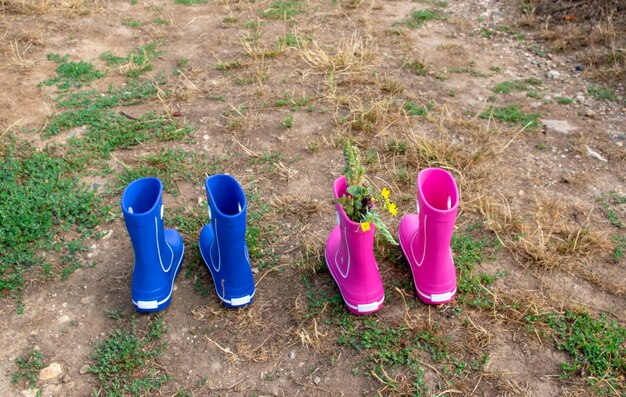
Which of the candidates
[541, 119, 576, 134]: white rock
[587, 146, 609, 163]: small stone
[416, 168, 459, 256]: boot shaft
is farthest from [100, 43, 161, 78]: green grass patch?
[587, 146, 609, 163]: small stone

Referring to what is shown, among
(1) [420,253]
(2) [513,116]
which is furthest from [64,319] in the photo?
(2) [513,116]

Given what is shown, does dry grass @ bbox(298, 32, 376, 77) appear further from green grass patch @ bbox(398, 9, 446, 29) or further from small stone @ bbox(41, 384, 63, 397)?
small stone @ bbox(41, 384, 63, 397)

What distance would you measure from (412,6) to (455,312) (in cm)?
363

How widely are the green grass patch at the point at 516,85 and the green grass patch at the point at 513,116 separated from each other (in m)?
0.26

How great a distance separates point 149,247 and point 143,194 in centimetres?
24

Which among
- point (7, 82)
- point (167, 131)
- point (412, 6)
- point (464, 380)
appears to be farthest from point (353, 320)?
point (412, 6)

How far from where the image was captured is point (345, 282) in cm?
228

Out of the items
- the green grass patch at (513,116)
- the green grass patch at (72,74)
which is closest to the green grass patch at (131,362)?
the green grass patch at (72,74)

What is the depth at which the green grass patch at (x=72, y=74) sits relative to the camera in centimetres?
379

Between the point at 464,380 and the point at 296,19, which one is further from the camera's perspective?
the point at 296,19

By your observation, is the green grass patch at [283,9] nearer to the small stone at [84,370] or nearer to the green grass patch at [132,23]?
the green grass patch at [132,23]

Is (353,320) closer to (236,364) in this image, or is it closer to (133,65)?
(236,364)

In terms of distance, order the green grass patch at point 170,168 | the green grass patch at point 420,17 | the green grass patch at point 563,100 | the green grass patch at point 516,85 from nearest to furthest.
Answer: the green grass patch at point 170,168 → the green grass patch at point 563,100 → the green grass patch at point 516,85 → the green grass patch at point 420,17

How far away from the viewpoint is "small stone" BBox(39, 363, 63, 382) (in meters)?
2.05
